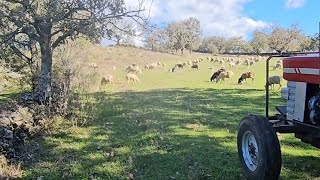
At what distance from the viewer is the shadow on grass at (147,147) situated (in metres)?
5.19

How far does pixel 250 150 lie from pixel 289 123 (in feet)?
2.03

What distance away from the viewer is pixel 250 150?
4.67 m

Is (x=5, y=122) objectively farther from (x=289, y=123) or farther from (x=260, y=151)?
(x=289, y=123)

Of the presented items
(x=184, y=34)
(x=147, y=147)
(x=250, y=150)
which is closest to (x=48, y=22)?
(x=147, y=147)

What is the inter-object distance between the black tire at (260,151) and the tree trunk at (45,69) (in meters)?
6.42

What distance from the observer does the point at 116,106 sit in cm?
1139

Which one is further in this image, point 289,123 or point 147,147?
point 147,147

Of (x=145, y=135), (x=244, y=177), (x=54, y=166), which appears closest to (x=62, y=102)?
(x=145, y=135)

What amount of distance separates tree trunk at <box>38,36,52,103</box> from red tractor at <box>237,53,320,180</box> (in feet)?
21.4

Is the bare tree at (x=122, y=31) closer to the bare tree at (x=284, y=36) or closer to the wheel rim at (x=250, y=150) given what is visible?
the wheel rim at (x=250, y=150)

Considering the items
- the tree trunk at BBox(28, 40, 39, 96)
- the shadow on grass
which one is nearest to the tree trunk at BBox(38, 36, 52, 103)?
the tree trunk at BBox(28, 40, 39, 96)

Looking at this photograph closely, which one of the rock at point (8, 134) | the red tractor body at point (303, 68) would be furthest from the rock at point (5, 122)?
the red tractor body at point (303, 68)

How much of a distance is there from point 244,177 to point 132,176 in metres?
1.58

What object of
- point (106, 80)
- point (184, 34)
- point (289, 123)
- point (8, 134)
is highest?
point (184, 34)
